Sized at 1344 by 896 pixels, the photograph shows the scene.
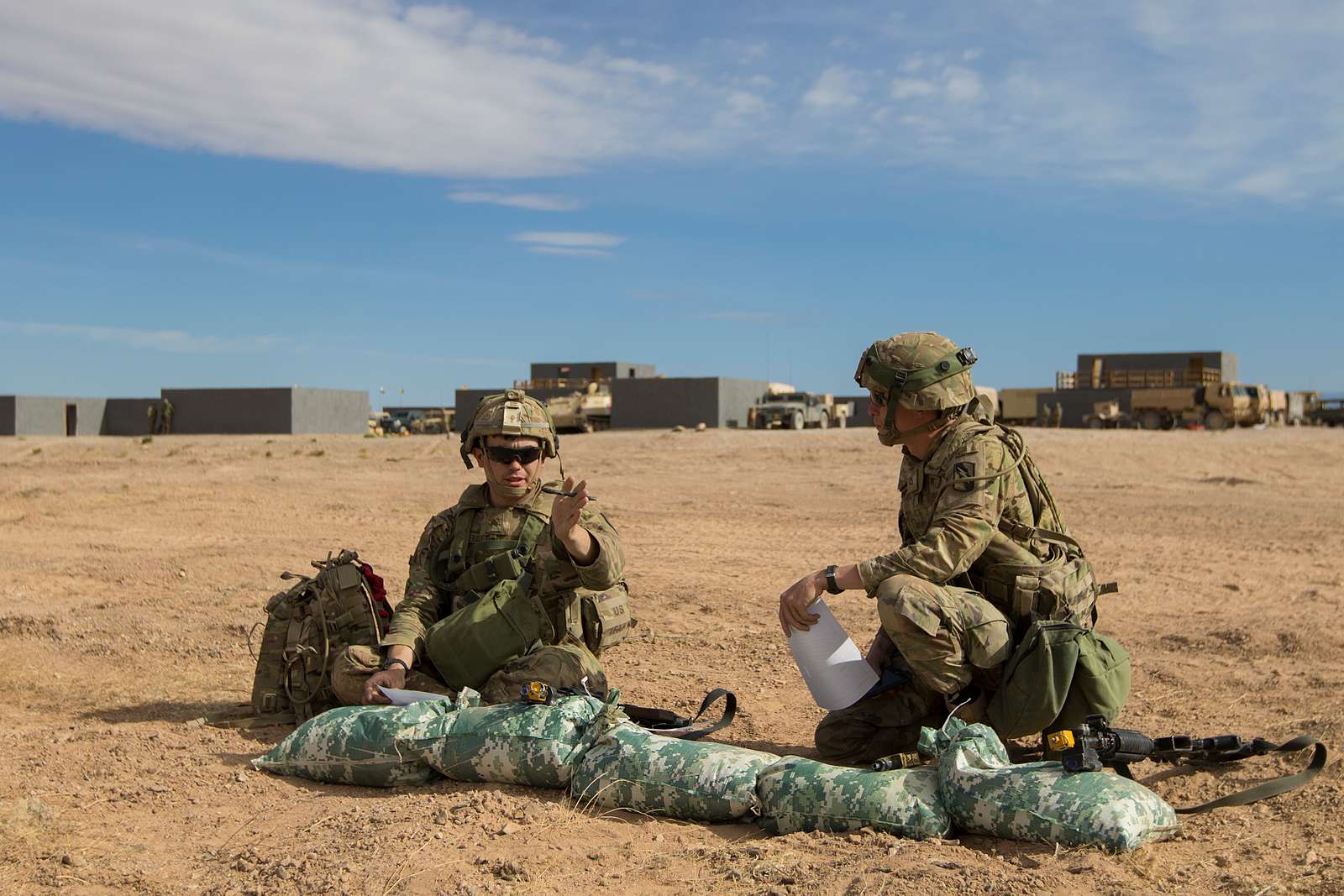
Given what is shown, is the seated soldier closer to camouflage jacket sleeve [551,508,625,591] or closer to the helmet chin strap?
camouflage jacket sleeve [551,508,625,591]

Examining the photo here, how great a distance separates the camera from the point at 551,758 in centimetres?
384

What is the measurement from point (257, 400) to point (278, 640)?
27.7m

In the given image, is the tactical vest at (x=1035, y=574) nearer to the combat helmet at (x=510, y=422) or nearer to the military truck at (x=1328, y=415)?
the combat helmet at (x=510, y=422)

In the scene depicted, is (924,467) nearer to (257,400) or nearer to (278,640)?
(278,640)

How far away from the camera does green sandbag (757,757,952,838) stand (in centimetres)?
344

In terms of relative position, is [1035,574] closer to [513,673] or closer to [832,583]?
[832,583]

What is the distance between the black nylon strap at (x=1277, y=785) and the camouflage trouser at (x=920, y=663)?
2.61ft

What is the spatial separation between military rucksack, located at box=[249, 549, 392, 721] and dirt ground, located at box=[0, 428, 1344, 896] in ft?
0.86

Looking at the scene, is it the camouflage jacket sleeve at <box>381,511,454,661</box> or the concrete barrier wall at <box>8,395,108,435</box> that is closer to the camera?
the camouflage jacket sleeve at <box>381,511,454,661</box>

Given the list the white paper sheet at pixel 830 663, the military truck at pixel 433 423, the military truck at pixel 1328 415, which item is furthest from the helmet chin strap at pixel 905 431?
the military truck at pixel 1328 415

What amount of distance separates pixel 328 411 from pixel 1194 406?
2700cm

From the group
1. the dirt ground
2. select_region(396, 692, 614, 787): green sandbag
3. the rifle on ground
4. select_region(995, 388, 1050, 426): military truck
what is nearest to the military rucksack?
the dirt ground

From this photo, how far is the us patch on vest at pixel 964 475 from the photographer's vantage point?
4.20 meters

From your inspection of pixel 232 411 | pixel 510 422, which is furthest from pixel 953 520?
pixel 232 411
